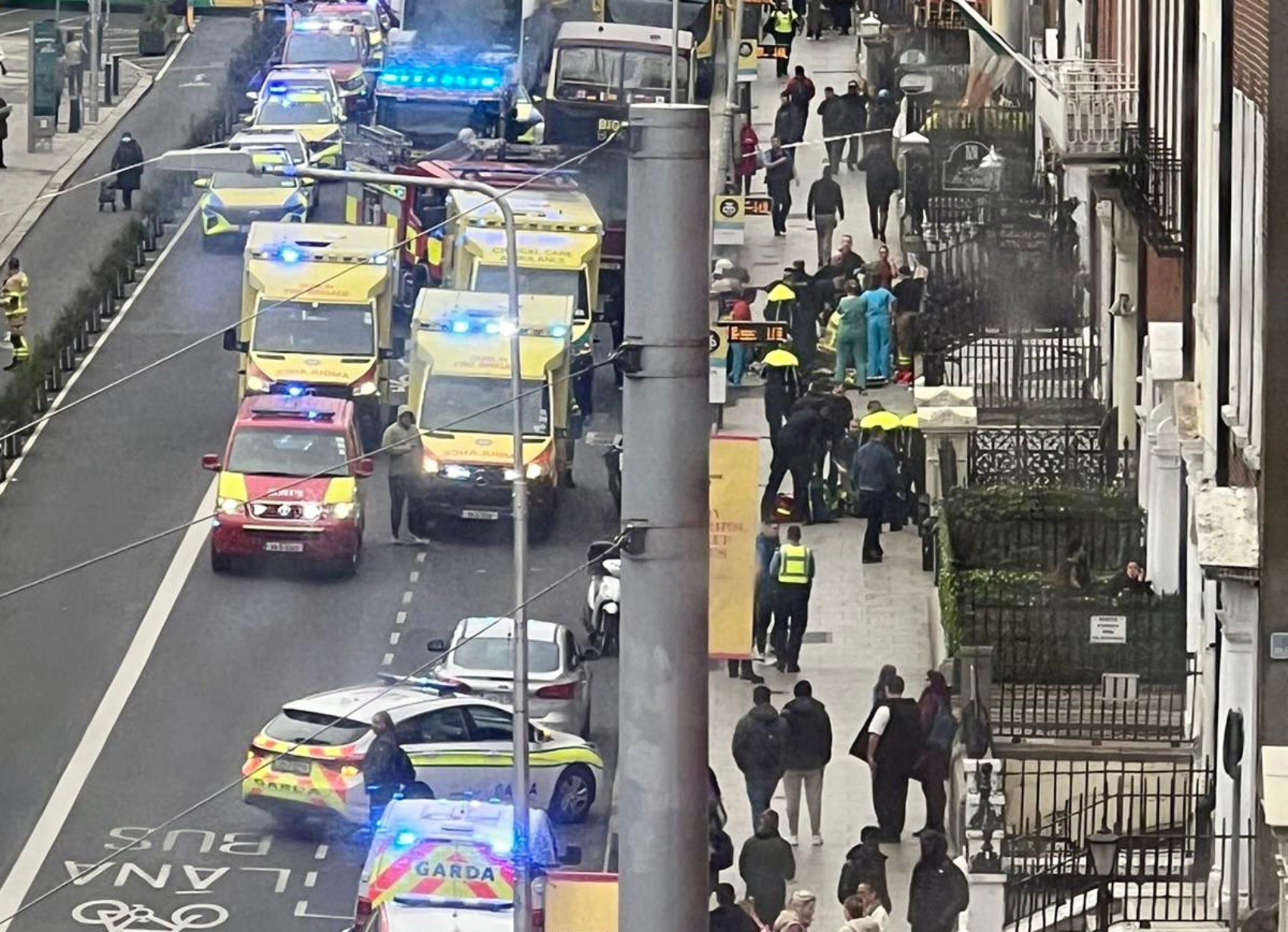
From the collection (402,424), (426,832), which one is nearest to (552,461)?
(402,424)

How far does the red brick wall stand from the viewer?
73.4 ft

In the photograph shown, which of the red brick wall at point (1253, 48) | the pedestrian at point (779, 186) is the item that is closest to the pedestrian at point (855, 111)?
the pedestrian at point (779, 186)

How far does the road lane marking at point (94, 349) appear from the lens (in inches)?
1681

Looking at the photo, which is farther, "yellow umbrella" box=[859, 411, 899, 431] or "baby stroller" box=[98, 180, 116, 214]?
"baby stroller" box=[98, 180, 116, 214]

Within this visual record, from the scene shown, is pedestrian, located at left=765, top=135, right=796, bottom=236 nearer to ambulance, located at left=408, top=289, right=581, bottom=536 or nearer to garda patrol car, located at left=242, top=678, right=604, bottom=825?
ambulance, located at left=408, top=289, right=581, bottom=536

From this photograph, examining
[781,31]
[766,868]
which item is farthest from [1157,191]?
[781,31]

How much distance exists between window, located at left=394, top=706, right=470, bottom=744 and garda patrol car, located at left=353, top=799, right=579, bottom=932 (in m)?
4.11

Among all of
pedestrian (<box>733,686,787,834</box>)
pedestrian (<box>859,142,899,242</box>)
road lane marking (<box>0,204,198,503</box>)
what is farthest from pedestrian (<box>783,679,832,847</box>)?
pedestrian (<box>859,142,899,242</box>)

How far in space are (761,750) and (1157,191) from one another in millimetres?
Result: 6216

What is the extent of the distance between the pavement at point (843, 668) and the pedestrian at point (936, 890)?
2022 millimetres

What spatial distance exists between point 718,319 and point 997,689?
12332 millimetres

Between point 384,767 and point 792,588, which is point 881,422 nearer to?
point 792,588

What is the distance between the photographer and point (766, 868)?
79.3 ft

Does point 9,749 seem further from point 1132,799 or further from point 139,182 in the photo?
point 139,182
